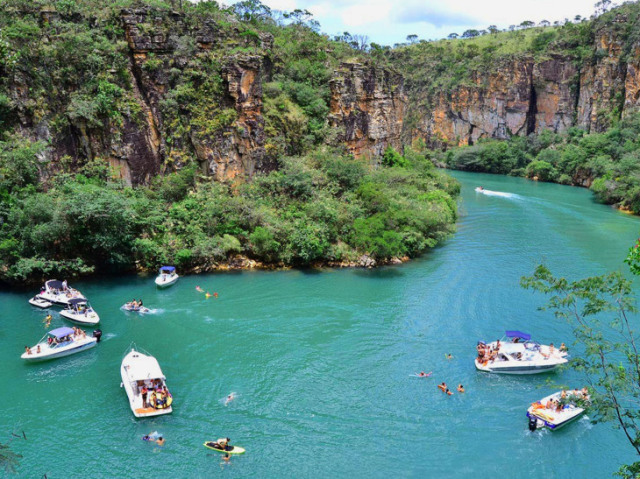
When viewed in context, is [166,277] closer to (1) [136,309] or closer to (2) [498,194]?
(1) [136,309]

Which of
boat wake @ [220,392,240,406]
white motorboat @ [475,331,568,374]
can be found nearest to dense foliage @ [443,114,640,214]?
white motorboat @ [475,331,568,374]

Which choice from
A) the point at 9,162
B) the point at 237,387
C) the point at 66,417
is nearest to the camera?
the point at 66,417

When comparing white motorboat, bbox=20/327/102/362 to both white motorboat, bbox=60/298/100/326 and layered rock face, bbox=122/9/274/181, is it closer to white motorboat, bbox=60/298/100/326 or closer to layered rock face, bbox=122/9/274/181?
white motorboat, bbox=60/298/100/326

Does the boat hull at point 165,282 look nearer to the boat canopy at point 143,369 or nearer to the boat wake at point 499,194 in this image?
the boat canopy at point 143,369

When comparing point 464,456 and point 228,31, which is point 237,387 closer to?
point 464,456

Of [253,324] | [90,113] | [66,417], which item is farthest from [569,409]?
[90,113]

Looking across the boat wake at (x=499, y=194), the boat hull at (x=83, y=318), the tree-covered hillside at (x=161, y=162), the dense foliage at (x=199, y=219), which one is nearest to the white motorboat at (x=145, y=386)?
the boat hull at (x=83, y=318)
